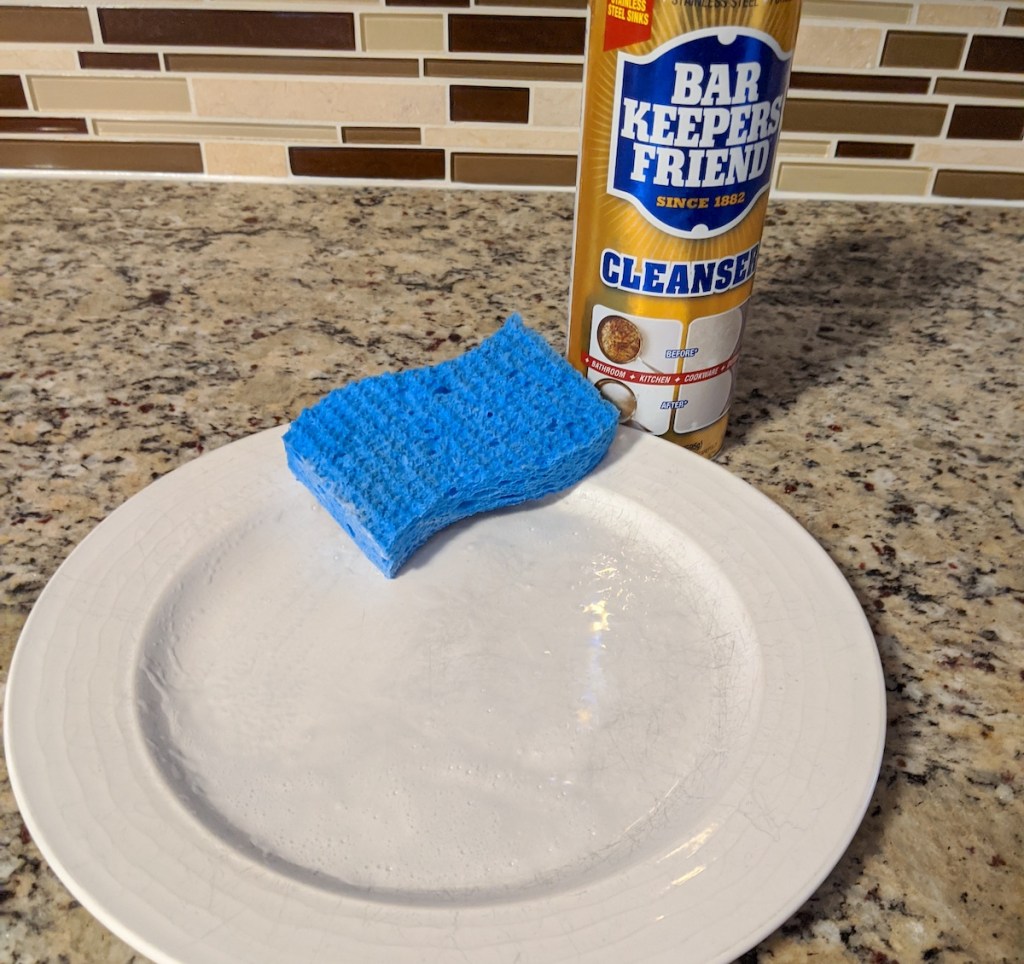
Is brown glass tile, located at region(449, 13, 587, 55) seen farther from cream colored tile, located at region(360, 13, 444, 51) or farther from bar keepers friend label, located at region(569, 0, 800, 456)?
bar keepers friend label, located at region(569, 0, 800, 456)

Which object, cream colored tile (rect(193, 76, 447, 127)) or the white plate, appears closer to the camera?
the white plate

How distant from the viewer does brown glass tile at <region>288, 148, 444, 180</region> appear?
2.97 ft

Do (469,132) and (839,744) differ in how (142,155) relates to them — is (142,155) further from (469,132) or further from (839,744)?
(839,744)

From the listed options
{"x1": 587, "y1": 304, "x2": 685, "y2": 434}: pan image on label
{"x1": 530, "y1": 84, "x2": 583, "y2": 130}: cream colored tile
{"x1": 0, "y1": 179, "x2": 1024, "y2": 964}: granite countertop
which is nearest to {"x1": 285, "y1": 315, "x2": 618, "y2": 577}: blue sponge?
{"x1": 587, "y1": 304, "x2": 685, "y2": 434}: pan image on label

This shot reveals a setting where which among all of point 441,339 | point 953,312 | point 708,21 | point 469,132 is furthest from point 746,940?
point 469,132

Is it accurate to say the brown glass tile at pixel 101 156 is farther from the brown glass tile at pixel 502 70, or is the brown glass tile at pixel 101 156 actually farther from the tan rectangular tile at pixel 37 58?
the brown glass tile at pixel 502 70

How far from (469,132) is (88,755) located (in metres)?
0.65

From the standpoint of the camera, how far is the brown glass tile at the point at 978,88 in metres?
0.86

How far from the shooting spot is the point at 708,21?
1.47ft

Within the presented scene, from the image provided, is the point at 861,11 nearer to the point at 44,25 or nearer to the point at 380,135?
the point at 380,135

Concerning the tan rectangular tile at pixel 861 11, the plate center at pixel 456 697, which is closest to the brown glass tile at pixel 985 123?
the tan rectangular tile at pixel 861 11

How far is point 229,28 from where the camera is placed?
833 mm

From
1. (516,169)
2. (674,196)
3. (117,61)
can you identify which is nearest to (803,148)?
(516,169)

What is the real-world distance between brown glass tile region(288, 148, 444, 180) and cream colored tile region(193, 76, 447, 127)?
28 millimetres
